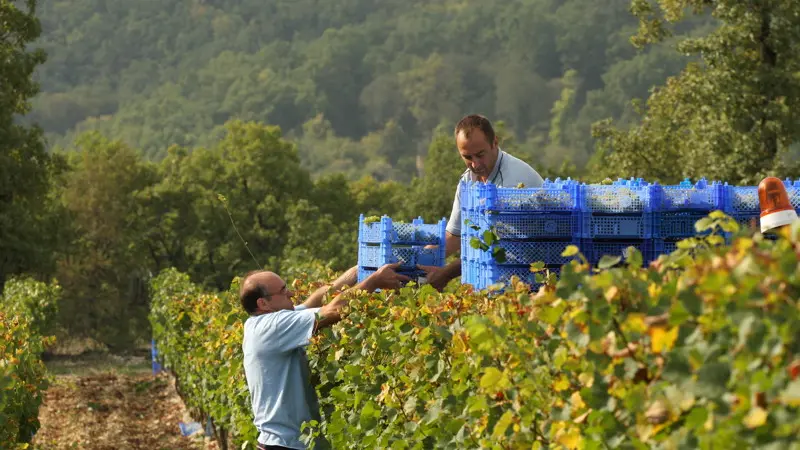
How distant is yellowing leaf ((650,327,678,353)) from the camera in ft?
9.67

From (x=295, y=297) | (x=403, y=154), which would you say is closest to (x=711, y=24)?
(x=403, y=154)

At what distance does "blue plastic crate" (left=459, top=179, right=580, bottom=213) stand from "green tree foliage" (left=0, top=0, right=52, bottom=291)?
3549 cm

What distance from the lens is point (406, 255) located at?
339 inches

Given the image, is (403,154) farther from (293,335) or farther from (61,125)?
(293,335)

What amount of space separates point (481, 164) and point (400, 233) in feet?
2.98

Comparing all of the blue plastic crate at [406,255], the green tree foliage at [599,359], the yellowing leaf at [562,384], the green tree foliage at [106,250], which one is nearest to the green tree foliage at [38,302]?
the blue plastic crate at [406,255]

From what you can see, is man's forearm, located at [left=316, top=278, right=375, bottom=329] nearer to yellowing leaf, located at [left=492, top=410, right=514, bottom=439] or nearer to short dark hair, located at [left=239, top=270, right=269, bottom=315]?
short dark hair, located at [left=239, top=270, right=269, bottom=315]

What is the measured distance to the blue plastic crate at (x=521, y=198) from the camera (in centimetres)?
754

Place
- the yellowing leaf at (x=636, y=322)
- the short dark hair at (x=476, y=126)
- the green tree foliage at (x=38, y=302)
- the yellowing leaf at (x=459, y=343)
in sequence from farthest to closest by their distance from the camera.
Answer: the green tree foliage at (x=38, y=302)
the short dark hair at (x=476, y=126)
the yellowing leaf at (x=459, y=343)
the yellowing leaf at (x=636, y=322)

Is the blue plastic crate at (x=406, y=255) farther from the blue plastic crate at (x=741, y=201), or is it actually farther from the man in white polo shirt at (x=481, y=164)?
the blue plastic crate at (x=741, y=201)

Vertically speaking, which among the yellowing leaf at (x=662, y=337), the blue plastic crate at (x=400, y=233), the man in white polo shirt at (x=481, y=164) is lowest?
the yellowing leaf at (x=662, y=337)

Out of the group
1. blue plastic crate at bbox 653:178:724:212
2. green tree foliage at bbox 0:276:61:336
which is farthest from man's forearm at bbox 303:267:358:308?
green tree foliage at bbox 0:276:61:336

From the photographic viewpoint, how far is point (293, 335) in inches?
270

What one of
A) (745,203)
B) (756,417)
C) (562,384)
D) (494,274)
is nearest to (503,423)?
(562,384)
